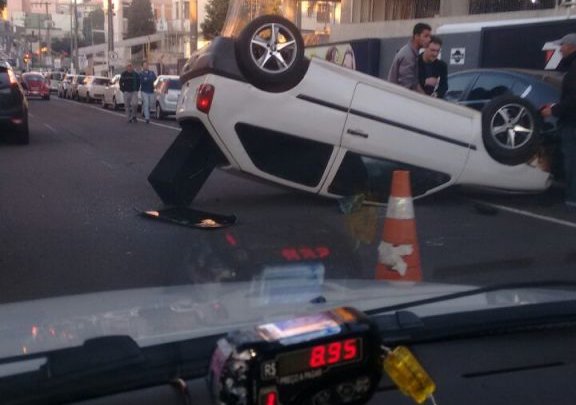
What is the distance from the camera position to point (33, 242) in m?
7.25

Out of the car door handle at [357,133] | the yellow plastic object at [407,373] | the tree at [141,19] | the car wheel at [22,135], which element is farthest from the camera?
the tree at [141,19]

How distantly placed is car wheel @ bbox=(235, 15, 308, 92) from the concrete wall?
1250cm

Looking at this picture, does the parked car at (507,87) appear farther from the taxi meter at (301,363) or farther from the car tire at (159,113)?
the car tire at (159,113)

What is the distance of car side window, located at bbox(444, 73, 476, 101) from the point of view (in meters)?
10.4


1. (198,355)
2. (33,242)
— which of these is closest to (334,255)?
(33,242)

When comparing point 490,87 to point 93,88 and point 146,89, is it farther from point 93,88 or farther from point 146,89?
point 93,88

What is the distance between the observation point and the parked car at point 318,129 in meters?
7.81

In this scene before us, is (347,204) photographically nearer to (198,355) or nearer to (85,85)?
(198,355)

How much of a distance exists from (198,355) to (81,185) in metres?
9.14

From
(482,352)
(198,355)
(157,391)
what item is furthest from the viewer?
(482,352)

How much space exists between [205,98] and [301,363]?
657cm

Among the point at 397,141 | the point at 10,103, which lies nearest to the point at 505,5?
the point at 10,103

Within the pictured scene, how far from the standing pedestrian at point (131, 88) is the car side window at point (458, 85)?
13990 millimetres

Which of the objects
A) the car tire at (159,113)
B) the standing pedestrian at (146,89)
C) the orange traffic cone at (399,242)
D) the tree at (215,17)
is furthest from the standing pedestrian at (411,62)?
the tree at (215,17)
